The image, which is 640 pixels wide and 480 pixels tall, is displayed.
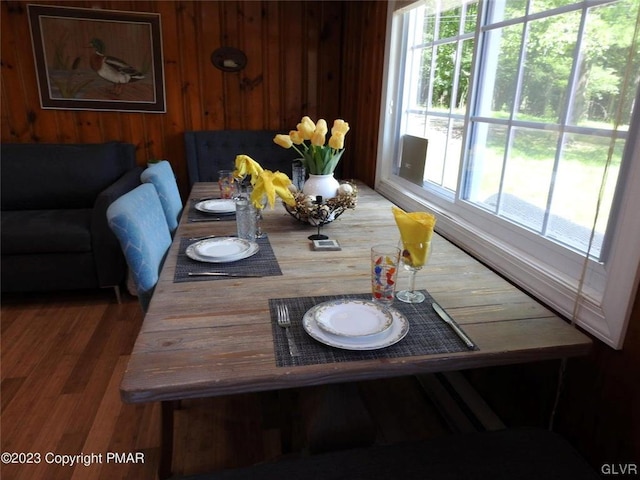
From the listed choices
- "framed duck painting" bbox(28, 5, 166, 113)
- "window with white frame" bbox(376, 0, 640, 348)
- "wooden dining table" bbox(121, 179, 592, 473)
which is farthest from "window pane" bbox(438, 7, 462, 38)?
"framed duck painting" bbox(28, 5, 166, 113)

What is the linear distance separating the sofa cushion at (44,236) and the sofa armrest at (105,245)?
0.20 ft

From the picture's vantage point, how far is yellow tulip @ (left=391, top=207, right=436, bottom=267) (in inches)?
47.8

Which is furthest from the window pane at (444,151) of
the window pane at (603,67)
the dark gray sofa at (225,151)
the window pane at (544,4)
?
the dark gray sofa at (225,151)

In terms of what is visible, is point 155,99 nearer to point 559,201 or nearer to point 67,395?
point 67,395

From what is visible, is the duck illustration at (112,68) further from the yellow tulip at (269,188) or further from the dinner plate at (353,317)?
the dinner plate at (353,317)

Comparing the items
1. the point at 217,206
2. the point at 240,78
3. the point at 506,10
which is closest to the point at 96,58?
the point at 240,78

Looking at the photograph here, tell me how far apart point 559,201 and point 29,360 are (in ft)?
7.96

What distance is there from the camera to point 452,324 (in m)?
1.05

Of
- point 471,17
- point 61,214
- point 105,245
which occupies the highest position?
point 471,17

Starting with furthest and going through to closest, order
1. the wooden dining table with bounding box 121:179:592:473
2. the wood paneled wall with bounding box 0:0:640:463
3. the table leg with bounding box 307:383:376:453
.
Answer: the wood paneled wall with bounding box 0:0:640:463, the table leg with bounding box 307:383:376:453, the wooden dining table with bounding box 121:179:592:473

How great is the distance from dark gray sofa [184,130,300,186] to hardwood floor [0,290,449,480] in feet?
5.18

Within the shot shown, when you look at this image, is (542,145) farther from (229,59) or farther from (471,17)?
(229,59)

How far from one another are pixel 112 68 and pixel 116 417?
263 cm

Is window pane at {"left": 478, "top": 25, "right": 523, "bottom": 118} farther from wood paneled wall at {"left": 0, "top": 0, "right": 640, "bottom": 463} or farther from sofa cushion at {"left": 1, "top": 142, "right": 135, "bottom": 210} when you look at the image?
sofa cushion at {"left": 1, "top": 142, "right": 135, "bottom": 210}
